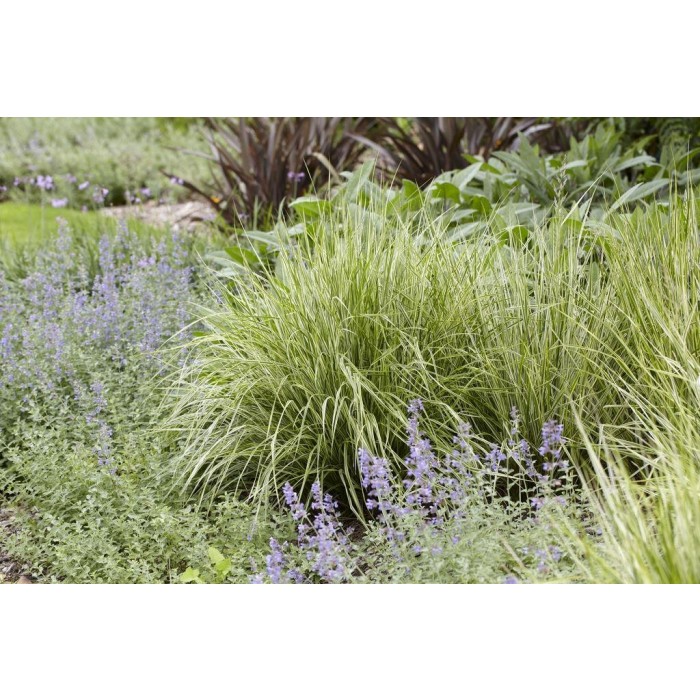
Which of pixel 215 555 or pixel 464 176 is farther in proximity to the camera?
pixel 464 176

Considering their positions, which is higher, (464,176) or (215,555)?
(464,176)

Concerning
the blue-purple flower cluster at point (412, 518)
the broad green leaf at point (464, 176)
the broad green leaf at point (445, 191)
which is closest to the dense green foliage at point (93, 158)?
the broad green leaf at point (464, 176)

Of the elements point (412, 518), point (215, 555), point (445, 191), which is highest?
point (445, 191)

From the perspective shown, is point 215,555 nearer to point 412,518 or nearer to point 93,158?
point 412,518

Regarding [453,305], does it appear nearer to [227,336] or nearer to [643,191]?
[227,336]

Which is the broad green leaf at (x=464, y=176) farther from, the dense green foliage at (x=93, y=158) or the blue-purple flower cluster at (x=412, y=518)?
the dense green foliage at (x=93, y=158)

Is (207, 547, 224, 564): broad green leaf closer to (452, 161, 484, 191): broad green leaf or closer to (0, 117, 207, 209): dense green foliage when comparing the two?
(452, 161, 484, 191): broad green leaf

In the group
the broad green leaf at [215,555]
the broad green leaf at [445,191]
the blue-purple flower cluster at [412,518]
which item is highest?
the broad green leaf at [445,191]

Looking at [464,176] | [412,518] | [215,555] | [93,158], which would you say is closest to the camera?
[412,518]

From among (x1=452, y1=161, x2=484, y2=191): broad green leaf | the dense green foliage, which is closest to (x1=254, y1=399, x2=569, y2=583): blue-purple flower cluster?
(x1=452, y1=161, x2=484, y2=191): broad green leaf

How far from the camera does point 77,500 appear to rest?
3.14 metres

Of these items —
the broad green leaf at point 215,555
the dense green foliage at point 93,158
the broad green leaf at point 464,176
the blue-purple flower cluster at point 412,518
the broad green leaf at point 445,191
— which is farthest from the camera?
the dense green foliage at point 93,158

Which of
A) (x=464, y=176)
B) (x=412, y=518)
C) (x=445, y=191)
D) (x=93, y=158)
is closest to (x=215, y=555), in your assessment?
(x=412, y=518)

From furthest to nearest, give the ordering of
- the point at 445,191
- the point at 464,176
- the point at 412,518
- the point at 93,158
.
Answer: the point at 93,158, the point at 464,176, the point at 445,191, the point at 412,518
